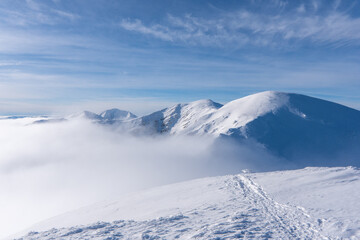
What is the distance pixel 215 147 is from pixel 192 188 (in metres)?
83.7

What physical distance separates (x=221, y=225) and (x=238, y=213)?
86.6 inches

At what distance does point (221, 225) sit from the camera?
52.4 feet

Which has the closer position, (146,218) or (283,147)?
(146,218)

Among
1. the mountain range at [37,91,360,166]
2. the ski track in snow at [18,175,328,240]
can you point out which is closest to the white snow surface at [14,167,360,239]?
the ski track in snow at [18,175,328,240]

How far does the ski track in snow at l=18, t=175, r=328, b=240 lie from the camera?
14.7 meters

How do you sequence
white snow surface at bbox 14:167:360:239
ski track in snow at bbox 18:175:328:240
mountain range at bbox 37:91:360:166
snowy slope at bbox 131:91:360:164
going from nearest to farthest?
ski track in snow at bbox 18:175:328:240
white snow surface at bbox 14:167:360:239
snowy slope at bbox 131:91:360:164
mountain range at bbox 37:91:360:166

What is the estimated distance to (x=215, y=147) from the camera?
11056cm

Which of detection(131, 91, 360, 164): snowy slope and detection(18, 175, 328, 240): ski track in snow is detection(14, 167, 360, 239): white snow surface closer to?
detection(18, 175, 328, 240): ski track in snow

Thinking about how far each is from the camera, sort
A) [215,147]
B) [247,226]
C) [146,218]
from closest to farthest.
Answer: [247,226]
[146,218]
[215,147]

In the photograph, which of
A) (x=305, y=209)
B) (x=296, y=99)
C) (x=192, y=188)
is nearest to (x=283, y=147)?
(x=296, y=99)

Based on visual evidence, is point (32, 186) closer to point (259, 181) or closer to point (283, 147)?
point (283, 147)

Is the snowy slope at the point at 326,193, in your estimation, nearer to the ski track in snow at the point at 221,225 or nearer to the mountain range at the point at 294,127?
the ski track in snow at the point at 221,225

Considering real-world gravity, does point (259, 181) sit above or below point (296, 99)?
below

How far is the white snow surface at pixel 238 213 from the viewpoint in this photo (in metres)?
15.0
